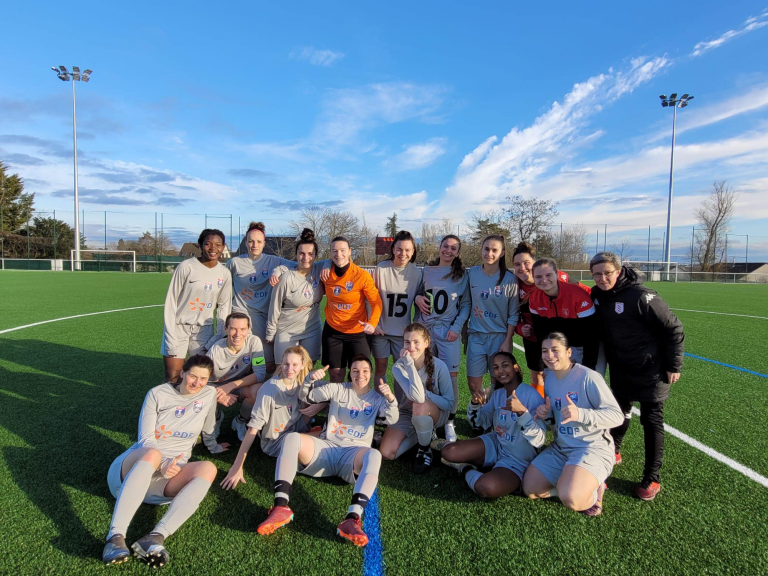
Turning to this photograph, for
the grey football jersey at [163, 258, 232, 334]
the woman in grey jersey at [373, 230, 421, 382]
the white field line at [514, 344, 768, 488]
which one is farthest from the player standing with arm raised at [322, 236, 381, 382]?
the white field line at [514, 344, 768, 488]

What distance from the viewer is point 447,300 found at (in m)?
4.11

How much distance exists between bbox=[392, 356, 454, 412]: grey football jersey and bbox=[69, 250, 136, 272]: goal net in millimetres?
37572

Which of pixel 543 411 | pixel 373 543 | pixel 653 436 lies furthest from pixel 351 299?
pixel 653 436

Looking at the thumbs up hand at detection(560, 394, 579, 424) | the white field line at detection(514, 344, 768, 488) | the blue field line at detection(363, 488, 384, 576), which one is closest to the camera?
the blue field line at detection(363, 488, 384, 576)

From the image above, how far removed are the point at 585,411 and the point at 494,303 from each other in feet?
4.62

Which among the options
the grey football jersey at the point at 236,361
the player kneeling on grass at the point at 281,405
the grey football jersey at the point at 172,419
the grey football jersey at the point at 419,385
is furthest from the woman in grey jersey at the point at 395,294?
the grey football jersey at the point at 172,419

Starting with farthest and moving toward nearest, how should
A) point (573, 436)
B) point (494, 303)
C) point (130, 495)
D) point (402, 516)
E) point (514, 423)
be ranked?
point (494, 303) < point (514, 423) < point (573, 436) < point (402, 516) < point (130, 495)

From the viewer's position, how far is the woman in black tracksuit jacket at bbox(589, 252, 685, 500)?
3.01 metres

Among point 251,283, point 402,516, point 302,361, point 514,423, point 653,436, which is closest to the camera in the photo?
point 402,516

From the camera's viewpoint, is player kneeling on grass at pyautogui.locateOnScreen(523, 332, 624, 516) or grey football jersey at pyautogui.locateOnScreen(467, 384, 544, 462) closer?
player kneeling on grass at pyautogui.locateOnScreen(523, 332, 624, 516)

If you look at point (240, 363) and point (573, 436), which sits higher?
point (240, 363)

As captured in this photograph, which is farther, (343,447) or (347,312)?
(347,312)

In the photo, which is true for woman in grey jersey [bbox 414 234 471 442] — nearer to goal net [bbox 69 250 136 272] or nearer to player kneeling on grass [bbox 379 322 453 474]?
player kneeling on grass [bbox 379 322 453 474]

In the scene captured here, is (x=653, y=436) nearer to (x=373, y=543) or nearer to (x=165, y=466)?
(x=373, y=543)
